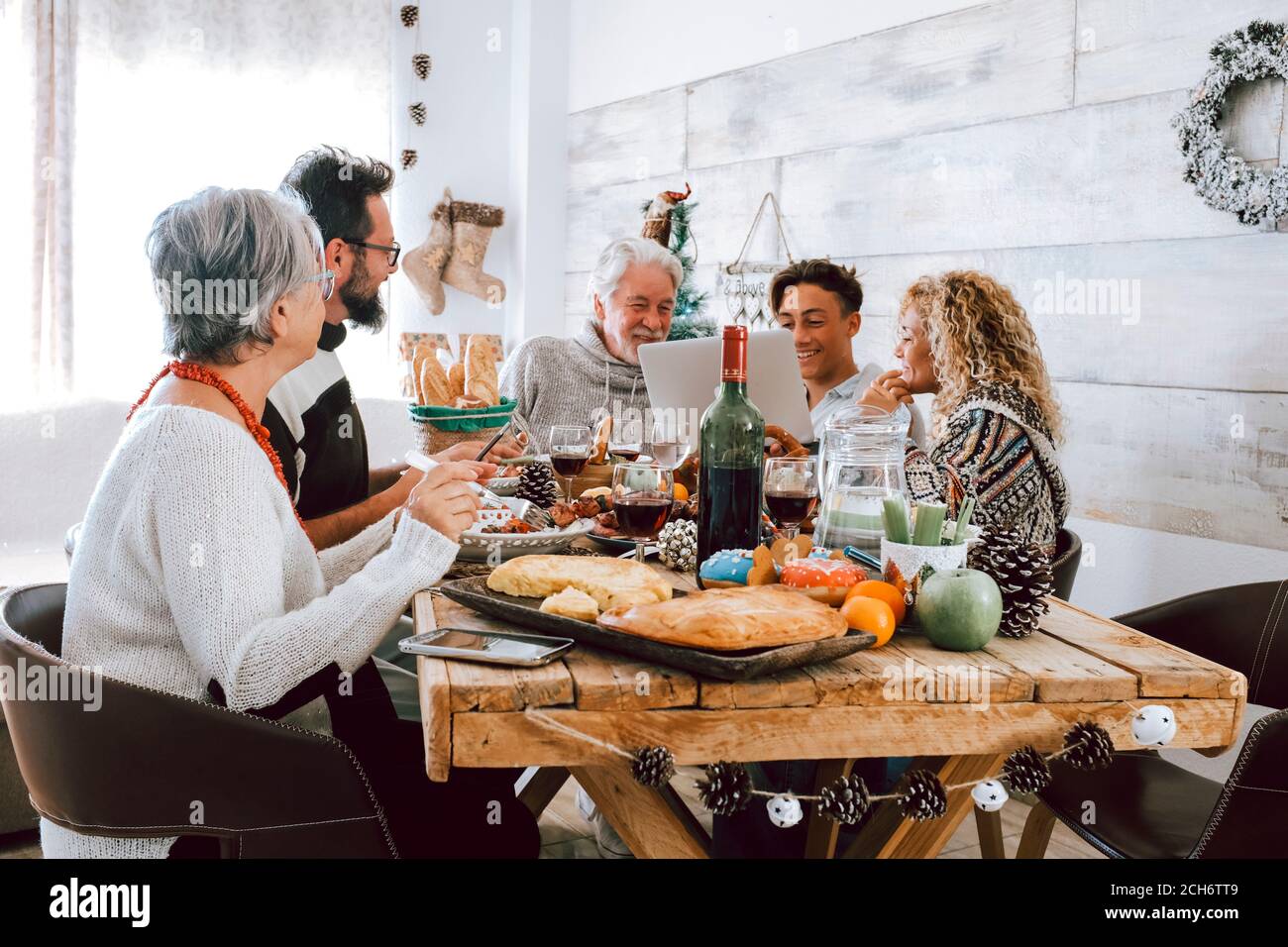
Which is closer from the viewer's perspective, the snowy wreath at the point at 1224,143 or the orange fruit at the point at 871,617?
the orange fruit at the point at 871,617

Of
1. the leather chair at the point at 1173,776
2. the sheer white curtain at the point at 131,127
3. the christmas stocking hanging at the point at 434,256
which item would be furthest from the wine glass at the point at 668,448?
the christmas stocking hanging at the point at 434,256

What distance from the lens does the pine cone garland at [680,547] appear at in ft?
5.01

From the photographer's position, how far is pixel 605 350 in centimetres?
357

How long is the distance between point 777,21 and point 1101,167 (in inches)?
→ 66.5

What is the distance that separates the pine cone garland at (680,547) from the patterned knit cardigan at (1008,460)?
0.96 metres

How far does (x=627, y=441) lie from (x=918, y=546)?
0.98 m

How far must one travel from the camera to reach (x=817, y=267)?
3531 millimetres

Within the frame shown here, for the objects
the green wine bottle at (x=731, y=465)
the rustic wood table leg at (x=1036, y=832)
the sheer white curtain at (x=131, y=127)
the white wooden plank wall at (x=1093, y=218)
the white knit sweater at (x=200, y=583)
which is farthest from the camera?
the sheer white curtain at (x=131, y=127)

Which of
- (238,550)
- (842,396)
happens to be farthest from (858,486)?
(842,396)

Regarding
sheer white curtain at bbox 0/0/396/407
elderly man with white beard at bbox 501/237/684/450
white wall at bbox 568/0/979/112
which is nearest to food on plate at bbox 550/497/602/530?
elderly man with white beard at bbox 501/237/684/450

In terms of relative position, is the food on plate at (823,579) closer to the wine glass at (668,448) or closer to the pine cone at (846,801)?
the pine cone at (846,801)

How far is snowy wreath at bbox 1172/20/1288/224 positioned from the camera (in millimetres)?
2465

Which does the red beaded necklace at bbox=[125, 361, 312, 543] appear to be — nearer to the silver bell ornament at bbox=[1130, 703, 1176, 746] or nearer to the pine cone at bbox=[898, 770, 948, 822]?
the pine cone at bbox=[898, 770, 948, 822]
